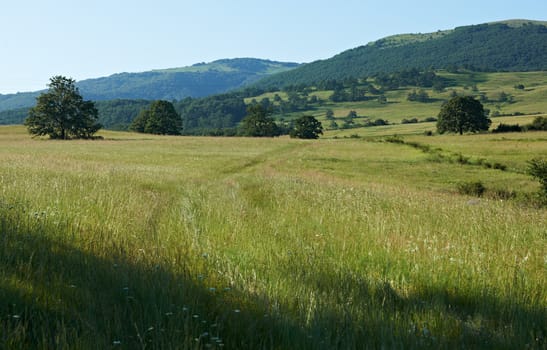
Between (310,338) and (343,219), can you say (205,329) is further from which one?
(343,219)

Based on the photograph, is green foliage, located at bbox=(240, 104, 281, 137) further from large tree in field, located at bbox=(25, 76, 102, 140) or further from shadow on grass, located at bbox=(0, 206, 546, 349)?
shadow on grass, located at bbox=(0, 206, 546, 349)

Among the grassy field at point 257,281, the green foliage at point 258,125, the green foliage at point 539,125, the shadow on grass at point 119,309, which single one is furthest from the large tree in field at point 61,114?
the shadow on grass at point 119,309

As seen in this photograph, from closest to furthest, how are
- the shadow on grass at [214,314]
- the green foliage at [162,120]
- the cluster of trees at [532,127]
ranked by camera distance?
the shadow on grass at [214,314] → the cluster of trees at [532,127] → the green foliage at [162,120]

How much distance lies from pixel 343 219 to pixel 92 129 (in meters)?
91.3

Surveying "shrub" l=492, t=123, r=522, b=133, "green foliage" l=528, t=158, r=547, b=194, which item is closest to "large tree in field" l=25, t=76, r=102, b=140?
"shrub" l=492, t=123, r=522, b=133

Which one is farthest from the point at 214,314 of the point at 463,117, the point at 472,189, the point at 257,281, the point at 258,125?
the point at 258,125

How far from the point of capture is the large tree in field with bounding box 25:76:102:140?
3511 inches

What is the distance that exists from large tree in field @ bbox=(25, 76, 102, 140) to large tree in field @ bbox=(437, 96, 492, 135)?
70524mm

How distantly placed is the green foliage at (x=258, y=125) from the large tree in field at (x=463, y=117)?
4615 cm

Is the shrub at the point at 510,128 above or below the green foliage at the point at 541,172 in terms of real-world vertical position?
below

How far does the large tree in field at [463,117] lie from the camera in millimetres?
94312

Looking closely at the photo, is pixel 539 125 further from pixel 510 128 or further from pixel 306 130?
pixel 306 130

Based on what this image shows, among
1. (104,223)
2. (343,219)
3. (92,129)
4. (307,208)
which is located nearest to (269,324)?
(104,223)

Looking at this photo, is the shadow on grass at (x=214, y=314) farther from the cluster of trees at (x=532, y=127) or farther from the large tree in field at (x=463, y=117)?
the large tree in field at (x=463, y=117)
